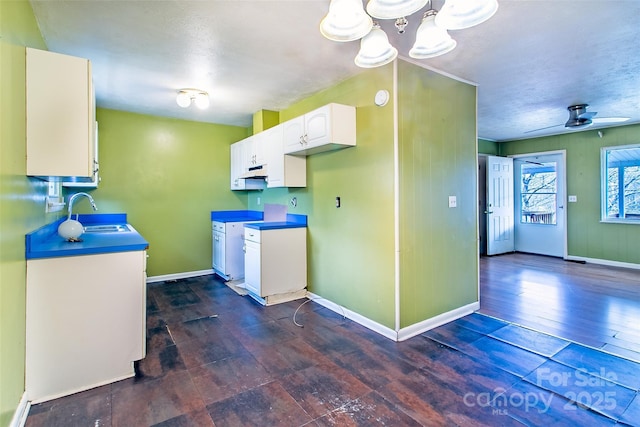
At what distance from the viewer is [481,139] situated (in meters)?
6.68

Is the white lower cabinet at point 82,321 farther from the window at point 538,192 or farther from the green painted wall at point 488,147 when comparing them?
the window at point 538,192

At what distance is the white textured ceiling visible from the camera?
6.79 ft

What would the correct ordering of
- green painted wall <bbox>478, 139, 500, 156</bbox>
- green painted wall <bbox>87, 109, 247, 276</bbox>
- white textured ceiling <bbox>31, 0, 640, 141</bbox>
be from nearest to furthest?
1. white textured ceiling <bbox>31, 0, 640, 141</bbox>
2. green painted wall <bbox>87, 109, 247, 276</bbox>
3. green painted wall <bbox>478, 139, 500, 156</bbox>

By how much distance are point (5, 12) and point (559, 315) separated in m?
4.67

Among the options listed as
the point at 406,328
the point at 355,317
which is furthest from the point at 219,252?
the point at 406,328

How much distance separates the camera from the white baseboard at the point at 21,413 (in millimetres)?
1647

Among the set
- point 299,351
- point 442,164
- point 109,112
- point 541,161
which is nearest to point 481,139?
point 541,161

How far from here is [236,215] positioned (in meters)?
5.32

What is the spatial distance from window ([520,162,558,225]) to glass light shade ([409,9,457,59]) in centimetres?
584

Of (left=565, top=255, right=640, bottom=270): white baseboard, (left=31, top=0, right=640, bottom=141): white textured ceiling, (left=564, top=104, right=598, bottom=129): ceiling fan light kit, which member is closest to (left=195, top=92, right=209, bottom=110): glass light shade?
(left=31, top=0, right=640, bottom=141): white textured ceiling

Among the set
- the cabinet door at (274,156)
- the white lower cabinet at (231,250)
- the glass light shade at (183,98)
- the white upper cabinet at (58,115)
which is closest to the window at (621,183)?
the cabinet door at (274,156)

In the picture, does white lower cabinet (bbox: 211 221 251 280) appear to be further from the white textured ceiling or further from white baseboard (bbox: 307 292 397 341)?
the white textured ceiling

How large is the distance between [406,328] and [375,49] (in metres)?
2.17

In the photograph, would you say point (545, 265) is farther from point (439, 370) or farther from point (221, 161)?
point (221, 161)
